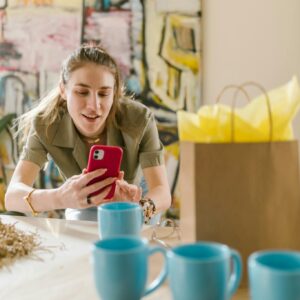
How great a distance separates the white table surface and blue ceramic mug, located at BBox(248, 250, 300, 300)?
169mm

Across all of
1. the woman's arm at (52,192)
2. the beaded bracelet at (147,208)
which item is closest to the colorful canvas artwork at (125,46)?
the woman's arm at (52,192)

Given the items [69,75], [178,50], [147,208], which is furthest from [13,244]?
[178,50]

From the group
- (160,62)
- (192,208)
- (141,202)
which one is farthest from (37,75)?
(192,208)

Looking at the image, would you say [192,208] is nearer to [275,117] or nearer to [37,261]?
[275,117]

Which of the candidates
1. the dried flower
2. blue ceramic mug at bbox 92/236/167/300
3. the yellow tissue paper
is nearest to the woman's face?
the dried flower

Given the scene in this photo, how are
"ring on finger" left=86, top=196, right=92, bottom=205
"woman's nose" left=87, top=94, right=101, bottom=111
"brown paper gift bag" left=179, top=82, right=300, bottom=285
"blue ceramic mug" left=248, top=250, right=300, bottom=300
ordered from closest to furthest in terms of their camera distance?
"blue ceramic mug" left=248, top=250, right=300, bottom=300 < "brown paper gift bag" left=179, top=82, right=300, bottom=285 < "ring on finger" left=86, top=196, right=92, bottom=205 < "woman's nose" left=87, top=94, right=101, bottom=111

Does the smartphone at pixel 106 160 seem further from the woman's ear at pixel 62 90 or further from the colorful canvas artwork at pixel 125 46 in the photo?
the colorful canvas artwork at pixel 125 46

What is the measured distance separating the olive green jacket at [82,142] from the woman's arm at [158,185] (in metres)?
0.03

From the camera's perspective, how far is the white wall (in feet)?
7.34

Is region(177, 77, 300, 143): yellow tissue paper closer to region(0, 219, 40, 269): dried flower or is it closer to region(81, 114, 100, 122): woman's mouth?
region(0, 219, 40, 269): dried flower

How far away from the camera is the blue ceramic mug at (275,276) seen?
0.54 metres

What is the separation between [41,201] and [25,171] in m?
0.26

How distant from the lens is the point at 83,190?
48.0 inches

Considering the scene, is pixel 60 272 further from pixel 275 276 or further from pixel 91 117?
pixel 91 117
